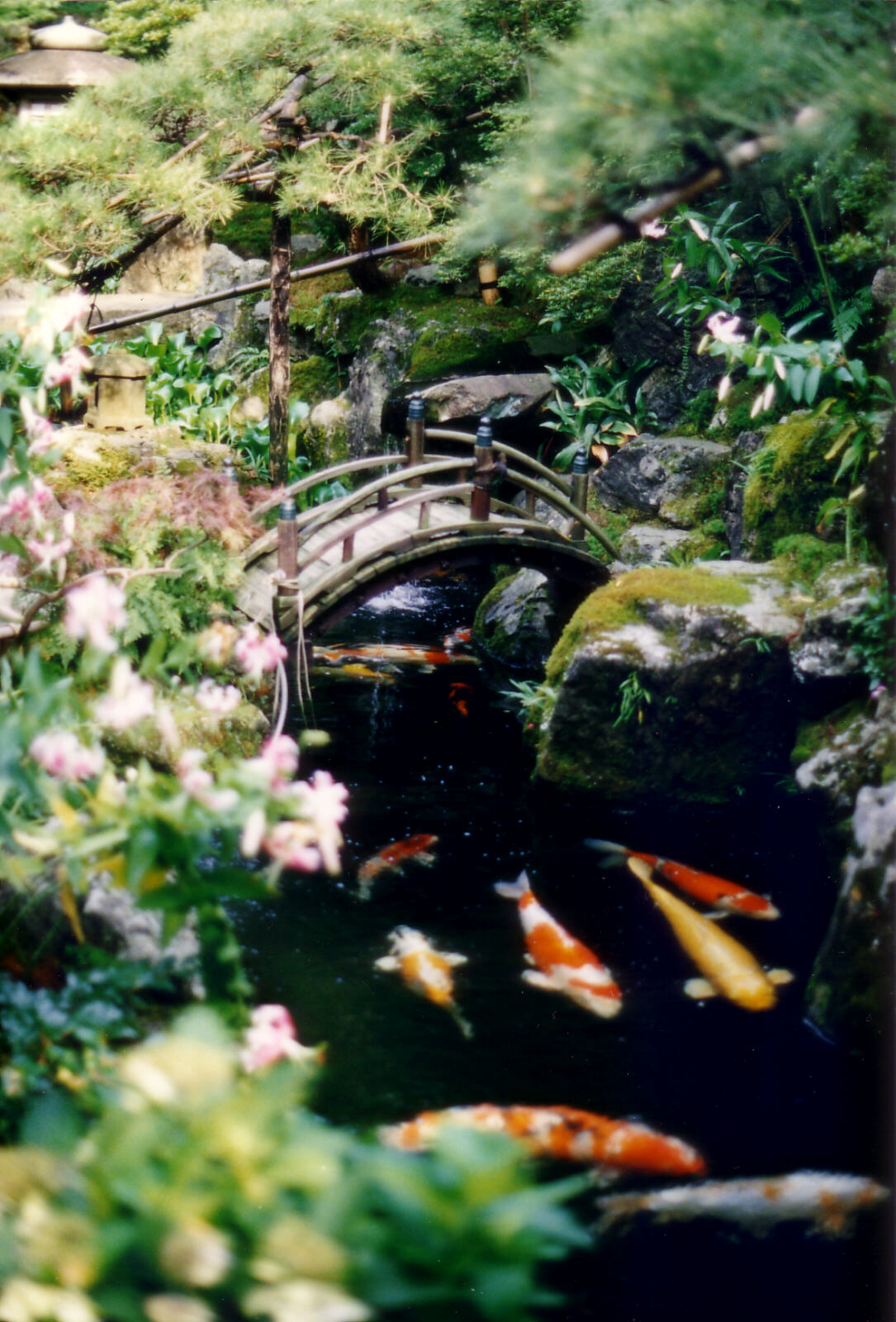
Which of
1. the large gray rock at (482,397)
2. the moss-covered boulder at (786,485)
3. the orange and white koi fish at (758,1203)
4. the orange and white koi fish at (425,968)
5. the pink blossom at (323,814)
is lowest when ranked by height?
the orange and white koi fish at (758,1203)

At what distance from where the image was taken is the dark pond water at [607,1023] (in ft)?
9.43

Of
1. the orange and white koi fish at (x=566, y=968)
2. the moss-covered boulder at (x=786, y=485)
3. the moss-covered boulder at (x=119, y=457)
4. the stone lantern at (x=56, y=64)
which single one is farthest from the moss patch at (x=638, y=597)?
the stone lantern at (x=56, y=64)

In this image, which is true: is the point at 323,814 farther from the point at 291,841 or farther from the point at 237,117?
the point at 237,117

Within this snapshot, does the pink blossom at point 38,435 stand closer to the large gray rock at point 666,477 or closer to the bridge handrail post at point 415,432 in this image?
the bridge handrail post at point 415,432

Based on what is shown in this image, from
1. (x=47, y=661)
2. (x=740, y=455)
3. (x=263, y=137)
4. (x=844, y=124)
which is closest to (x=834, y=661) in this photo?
(x=740, y=455)

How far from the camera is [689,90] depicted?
5.84ft

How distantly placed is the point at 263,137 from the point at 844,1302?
7.09 m

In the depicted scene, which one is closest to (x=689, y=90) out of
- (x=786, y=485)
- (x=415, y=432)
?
(x=415, y=432)

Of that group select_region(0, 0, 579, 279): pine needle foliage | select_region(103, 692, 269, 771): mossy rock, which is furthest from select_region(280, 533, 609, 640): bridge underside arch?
select_region(0, 0, 579, 279): pine needle foliage

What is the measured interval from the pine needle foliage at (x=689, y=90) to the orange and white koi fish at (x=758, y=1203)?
2687mm

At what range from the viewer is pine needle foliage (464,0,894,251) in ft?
5.84

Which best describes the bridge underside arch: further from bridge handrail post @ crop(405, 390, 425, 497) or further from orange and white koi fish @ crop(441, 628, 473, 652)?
orange and white koi fish @ crop(441, 628, 473, 652)

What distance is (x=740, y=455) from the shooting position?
7.62m

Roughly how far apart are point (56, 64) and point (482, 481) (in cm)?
968
